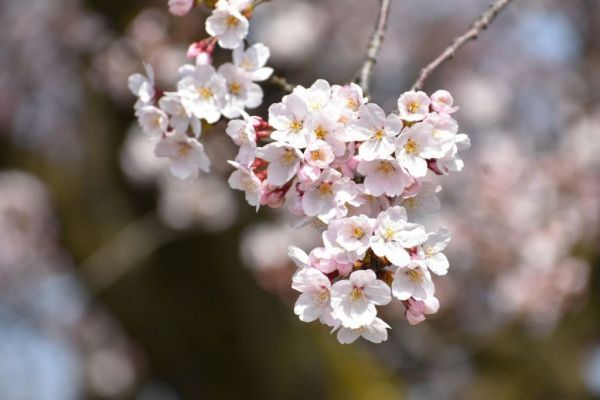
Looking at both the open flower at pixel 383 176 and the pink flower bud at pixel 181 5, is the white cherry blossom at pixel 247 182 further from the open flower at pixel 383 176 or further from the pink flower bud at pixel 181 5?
Result: the pink flower bud at pixel 181 5

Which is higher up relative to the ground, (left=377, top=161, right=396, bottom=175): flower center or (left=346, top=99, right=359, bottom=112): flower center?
(left=346, top=99, right=359, bottom=112): flower center

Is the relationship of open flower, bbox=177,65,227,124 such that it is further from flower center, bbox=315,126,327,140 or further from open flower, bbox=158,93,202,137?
flower center, bbox=315,126,327,140


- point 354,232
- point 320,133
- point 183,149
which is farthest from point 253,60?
point 354,232

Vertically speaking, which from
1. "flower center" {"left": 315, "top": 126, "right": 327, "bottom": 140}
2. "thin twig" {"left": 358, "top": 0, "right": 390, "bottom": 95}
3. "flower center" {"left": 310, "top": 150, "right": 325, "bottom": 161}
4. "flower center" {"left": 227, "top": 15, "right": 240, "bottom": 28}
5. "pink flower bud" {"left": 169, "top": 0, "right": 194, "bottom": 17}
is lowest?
"flower center" {"left": 310, "top": 150, "right": 325, "bottom": 161}

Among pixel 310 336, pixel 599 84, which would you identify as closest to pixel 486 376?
pixel 310 336

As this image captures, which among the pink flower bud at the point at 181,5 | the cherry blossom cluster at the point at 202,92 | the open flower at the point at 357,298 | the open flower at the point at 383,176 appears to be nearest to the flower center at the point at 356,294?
Result: the open flower at the point at 357,298

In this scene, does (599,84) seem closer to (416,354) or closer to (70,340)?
(416,354)

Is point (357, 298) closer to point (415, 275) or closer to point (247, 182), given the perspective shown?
point (415, 275)

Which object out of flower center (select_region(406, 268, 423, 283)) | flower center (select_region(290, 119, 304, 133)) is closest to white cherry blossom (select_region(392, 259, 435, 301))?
flower center (select_region(406, 268, 423, 283))
